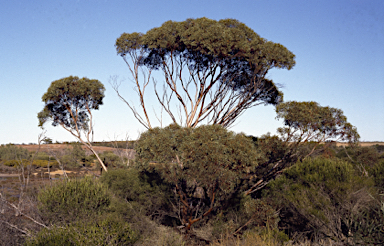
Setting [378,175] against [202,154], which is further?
[378,175]

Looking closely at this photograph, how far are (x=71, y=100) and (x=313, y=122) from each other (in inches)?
592

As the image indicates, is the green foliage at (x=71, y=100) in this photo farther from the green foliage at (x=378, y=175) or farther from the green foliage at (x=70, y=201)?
the green foliage at (x=378, y=175)

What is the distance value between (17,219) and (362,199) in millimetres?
13698

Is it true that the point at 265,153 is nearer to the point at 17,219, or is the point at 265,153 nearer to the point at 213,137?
the point at 213,137

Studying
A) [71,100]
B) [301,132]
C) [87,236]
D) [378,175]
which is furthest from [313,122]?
[71,100]

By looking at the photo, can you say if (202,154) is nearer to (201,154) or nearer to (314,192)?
(201,154)

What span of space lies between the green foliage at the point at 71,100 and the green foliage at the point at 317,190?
1287 cm

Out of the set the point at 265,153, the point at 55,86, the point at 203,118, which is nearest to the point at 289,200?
the point at 265,153

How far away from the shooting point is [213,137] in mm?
9156

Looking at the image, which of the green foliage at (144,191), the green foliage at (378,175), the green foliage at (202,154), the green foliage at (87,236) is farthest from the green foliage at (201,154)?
the green foliage at (378,175)

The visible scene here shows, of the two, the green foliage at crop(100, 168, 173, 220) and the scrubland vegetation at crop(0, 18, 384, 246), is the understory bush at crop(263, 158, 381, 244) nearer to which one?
the scrubland vegetation at crop(0, 18, 384, 246)

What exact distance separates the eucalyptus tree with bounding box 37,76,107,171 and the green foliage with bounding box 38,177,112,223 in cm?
804

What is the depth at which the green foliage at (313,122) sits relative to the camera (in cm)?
1302

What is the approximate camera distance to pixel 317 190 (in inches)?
504
